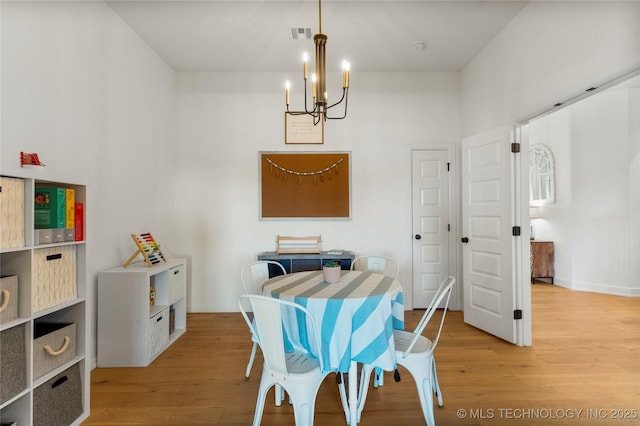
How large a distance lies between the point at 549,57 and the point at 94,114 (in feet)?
12.8

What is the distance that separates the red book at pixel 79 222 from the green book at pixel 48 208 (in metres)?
0.11

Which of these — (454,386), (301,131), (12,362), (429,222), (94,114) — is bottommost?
(454,386)

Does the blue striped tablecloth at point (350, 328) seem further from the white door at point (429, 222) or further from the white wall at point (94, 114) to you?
the white door at point (429, 222)

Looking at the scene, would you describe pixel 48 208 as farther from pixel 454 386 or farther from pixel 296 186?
pixel 454 386

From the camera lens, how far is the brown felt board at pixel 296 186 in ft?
13.5

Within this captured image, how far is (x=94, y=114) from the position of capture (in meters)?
2.71

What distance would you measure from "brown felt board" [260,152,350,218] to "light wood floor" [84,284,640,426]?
1607 millimetres

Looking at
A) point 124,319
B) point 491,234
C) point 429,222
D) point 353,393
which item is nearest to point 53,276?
point 124,319

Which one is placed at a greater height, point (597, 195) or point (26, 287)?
point (597, 195)

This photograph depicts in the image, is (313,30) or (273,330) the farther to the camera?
(313,30)

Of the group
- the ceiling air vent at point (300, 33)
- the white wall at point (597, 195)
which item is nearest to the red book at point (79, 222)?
the ceiling air vent at point (300, 33)

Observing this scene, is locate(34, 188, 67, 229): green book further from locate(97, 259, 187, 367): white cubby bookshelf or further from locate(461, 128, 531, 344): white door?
locate(461, 128, 531, 344): white door

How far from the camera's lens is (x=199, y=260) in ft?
13.5

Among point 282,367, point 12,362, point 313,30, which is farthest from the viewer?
point 313,30
